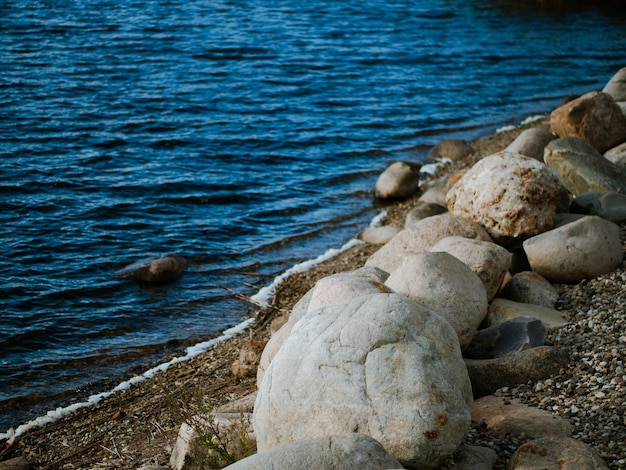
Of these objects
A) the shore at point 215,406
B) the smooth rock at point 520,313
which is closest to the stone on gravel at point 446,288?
the smooth rock at point 520,313

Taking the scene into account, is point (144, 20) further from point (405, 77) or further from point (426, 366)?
point (426, 366)

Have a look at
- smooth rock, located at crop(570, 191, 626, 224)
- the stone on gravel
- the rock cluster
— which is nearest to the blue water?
the rock cluster

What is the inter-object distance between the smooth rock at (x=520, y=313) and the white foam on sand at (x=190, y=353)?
10.5 ft

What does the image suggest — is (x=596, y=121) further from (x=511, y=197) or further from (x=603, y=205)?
(x=511, y=197)

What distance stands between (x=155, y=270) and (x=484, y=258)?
4705 mm

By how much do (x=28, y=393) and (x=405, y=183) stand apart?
7.50 meters

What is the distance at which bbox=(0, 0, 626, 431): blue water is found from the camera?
31.3 feet

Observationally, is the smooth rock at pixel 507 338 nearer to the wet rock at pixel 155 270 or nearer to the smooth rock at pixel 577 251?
the smooth rock at pixel 577 251

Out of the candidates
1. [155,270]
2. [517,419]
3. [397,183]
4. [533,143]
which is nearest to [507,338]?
[517,419]

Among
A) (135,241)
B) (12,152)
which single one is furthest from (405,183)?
(12,152)

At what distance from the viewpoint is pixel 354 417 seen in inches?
191

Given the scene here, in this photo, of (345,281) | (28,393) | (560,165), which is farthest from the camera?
(560,165)

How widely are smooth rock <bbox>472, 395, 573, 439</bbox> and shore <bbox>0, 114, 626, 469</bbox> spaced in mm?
79

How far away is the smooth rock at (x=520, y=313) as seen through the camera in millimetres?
7121
